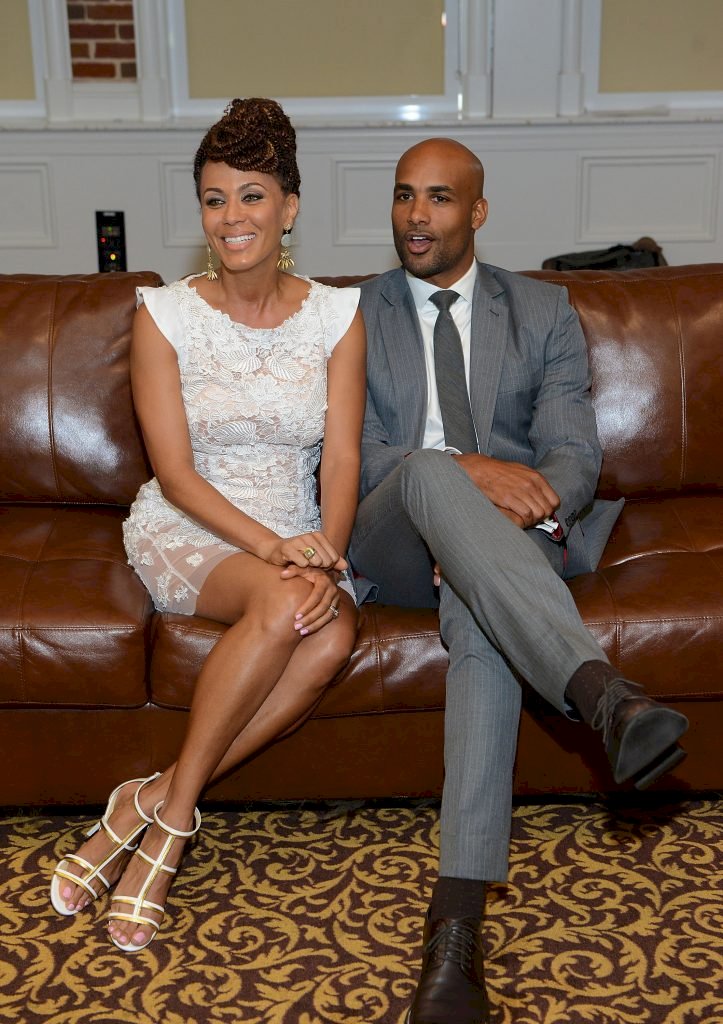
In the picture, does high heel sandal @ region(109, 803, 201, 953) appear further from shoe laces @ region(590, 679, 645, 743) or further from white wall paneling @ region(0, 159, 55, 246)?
white wall paneling @ region(0, 159, 55, 246)

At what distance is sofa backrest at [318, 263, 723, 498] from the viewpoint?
107 inches

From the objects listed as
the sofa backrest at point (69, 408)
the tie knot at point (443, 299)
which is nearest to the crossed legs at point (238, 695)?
the sofa backrest at point (69, 408)

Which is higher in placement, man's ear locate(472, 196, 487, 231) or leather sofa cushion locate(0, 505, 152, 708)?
man's ear locate(472, 196, 487, 231)

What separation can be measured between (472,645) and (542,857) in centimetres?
51

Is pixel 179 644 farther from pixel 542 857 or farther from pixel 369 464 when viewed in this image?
pixel 542 857

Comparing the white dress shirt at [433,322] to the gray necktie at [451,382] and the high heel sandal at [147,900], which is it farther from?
the high heel sandal at [147,900]

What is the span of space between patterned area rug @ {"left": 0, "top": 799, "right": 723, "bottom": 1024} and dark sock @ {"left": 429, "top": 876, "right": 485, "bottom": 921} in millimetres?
137

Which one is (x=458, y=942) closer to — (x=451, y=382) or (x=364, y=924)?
(x=364, y=924)

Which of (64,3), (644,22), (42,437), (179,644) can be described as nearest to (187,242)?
(64,3)

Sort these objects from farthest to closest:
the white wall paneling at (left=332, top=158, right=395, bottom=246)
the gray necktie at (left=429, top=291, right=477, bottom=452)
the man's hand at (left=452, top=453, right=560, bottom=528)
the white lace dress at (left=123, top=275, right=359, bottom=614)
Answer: the white wall paneling at (left=332, top=158, right=395, bottom=246) → the gray necktie at (left=429, top=291, right=477, bottom=452) → the white lace dress at (left=123, top=275, right=359, bottom=614) → the man's hand at (left=452, top=453, right=560, bottom=528)

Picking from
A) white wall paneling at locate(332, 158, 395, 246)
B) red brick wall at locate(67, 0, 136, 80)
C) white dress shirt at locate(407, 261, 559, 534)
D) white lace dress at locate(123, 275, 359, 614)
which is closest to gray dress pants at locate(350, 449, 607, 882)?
white lace dress at locate(123, 275, 359, 614)

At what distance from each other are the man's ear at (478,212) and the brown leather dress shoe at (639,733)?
4.62ft

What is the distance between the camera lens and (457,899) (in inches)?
70.7

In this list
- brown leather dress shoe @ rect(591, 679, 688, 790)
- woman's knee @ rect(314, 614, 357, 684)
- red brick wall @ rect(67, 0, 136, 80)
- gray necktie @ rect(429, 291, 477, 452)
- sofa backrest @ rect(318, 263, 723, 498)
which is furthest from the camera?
red brick wall @ rect(67, 0, 136, 80)
